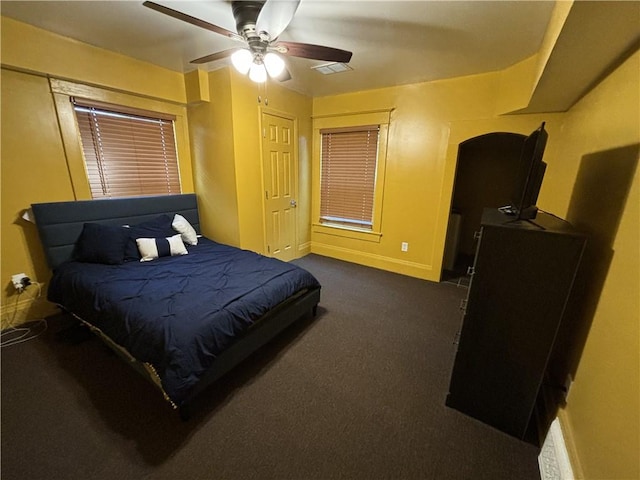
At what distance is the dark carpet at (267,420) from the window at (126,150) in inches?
63.1

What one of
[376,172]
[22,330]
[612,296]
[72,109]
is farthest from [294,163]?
[612,296]

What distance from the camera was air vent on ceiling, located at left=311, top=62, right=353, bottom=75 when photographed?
2.84m

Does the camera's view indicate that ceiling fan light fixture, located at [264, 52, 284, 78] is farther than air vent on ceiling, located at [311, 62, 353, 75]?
No

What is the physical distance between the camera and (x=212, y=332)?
1627 mm

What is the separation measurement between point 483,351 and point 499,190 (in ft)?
11.6

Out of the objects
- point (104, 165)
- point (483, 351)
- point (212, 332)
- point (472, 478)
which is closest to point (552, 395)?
point (483, 351)

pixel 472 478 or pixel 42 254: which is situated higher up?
pixel 42 254

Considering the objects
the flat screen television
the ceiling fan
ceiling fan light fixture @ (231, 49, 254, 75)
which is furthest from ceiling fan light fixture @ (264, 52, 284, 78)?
the flat screen television

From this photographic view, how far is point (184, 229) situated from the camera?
310 cm

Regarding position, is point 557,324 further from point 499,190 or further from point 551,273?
point 499,190

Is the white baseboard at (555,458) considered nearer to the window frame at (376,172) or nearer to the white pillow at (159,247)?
the window frame at (376,172)

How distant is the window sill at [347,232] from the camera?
4.05 metres

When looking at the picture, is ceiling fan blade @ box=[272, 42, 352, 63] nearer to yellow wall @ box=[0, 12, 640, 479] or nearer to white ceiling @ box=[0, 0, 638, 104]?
white ceiling @ box=[0, 0, 638, 104]

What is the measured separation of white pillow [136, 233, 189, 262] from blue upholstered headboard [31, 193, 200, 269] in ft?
1.57
